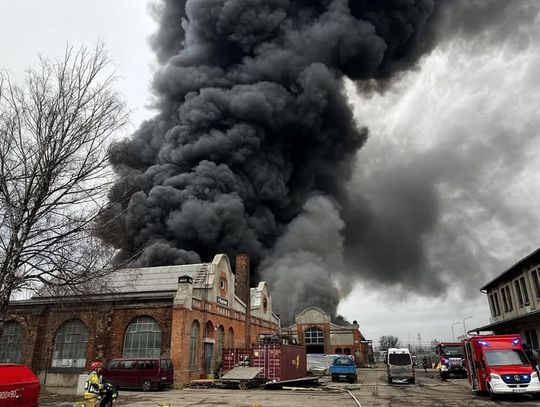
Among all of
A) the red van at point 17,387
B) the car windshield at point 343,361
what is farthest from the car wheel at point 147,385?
the car windshield at point 343,361

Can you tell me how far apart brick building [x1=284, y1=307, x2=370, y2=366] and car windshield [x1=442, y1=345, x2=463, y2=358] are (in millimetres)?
19649

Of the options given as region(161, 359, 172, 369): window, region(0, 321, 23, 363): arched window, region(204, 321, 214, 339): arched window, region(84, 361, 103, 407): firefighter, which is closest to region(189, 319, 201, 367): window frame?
region(204, 321, 214, 339): arched window

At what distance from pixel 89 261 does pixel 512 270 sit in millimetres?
24747

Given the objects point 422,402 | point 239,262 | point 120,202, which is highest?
point 239,262

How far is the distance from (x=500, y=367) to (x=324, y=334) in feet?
106

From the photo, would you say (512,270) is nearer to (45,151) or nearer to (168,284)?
(168,284)

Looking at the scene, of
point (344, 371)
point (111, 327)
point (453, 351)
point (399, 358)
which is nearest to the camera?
point (111, 327)

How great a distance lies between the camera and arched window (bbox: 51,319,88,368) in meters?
20.9

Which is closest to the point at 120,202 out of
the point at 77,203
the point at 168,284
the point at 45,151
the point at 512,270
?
the point at 77,203

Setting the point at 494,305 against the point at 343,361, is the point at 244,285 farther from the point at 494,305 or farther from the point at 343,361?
the point at 494,305

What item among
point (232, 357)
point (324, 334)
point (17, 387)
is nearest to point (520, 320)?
point (232, 357)

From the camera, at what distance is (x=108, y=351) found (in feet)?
67.5

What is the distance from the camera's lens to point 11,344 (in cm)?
2242

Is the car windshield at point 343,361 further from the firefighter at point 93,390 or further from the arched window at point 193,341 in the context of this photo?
the firefighter at point 93,390
